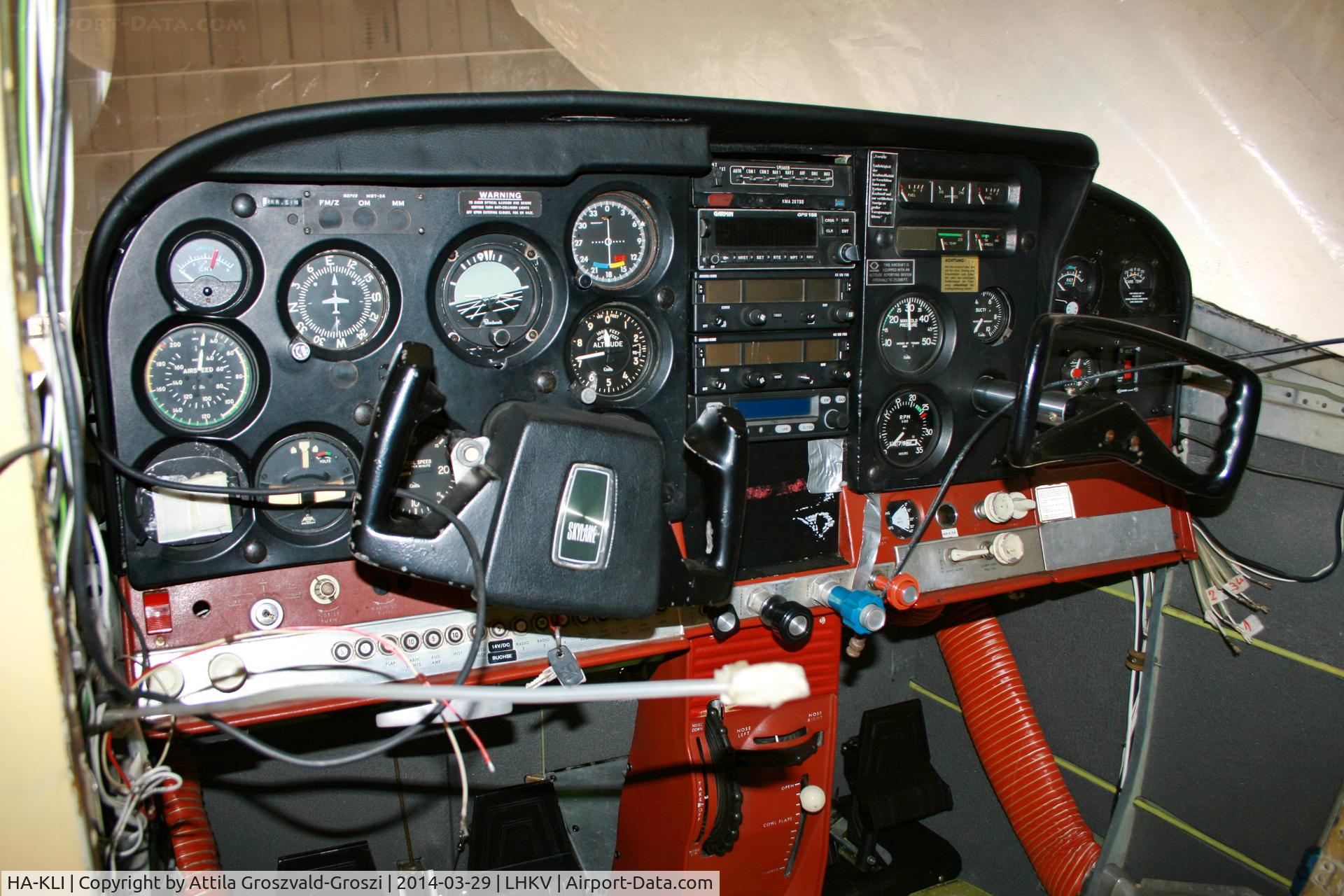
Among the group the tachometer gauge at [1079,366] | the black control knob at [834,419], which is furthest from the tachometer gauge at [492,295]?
the tachometer gauge at [1079,366]

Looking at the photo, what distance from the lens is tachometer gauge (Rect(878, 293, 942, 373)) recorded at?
84.5 inches

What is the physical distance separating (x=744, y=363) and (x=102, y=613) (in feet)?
4.60

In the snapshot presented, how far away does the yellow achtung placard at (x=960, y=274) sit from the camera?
216 centimetres

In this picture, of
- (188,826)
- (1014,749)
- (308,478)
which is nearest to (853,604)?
(1014,749)

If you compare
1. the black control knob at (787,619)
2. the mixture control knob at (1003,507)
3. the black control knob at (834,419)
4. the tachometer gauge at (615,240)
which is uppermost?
the tachometer gauge at (615,240)

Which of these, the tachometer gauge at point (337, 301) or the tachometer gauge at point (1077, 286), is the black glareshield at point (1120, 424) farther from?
the tachometer gauge at point (337, 301)

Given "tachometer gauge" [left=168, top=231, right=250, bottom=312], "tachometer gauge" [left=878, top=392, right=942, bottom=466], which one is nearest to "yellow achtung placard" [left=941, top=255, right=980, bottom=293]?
"tachometer gauge" [left=878, top=392, right=942, bottom=466]

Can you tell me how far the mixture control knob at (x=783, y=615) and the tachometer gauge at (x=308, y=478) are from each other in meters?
0.99

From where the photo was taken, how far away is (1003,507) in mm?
2215

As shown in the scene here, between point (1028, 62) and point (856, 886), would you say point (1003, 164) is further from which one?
point (856, 886)

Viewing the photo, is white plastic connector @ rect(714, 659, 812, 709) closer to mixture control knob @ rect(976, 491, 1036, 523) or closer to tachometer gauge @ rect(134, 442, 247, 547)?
tachometer gauge @ rect(134, 442, 247, 547)

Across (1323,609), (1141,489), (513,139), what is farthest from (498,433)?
(1323,609)

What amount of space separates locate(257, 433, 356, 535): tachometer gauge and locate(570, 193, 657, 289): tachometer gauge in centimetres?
69

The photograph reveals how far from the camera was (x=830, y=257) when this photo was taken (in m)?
2.04
